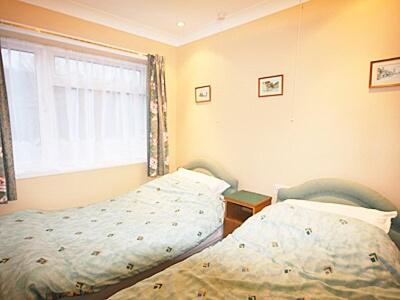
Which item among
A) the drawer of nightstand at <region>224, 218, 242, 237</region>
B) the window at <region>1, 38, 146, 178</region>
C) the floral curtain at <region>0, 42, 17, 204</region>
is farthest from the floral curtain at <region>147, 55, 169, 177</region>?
the floral curtain at <region>0, 42, 17, 204</region>

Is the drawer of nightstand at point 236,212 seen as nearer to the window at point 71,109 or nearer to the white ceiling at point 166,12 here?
the window at point 71,109

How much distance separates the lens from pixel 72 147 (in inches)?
105

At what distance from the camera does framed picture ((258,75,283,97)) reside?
2.33m

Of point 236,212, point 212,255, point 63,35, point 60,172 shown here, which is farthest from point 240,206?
point 63,35

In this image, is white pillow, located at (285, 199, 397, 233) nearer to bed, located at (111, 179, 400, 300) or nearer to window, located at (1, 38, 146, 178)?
bed, located at (111, 179, 400, 300)

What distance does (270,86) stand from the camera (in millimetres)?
2393

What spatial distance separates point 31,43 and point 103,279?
2297 mm

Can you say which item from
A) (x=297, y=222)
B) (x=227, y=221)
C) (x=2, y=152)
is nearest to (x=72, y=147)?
(x=2, y=152)

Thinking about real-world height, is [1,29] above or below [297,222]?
above

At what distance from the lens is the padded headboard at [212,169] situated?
8.94ft

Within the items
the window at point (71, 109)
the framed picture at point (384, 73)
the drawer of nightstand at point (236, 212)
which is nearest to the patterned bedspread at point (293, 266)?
the drawer of nightstand at point (236, 212)

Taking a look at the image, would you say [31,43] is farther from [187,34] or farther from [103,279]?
[103,279]

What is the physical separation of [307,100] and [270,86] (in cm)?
40

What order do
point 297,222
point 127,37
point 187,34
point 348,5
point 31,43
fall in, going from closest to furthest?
point 297,222
point 348,5
point 31,43
point 127,37
point 187,34
